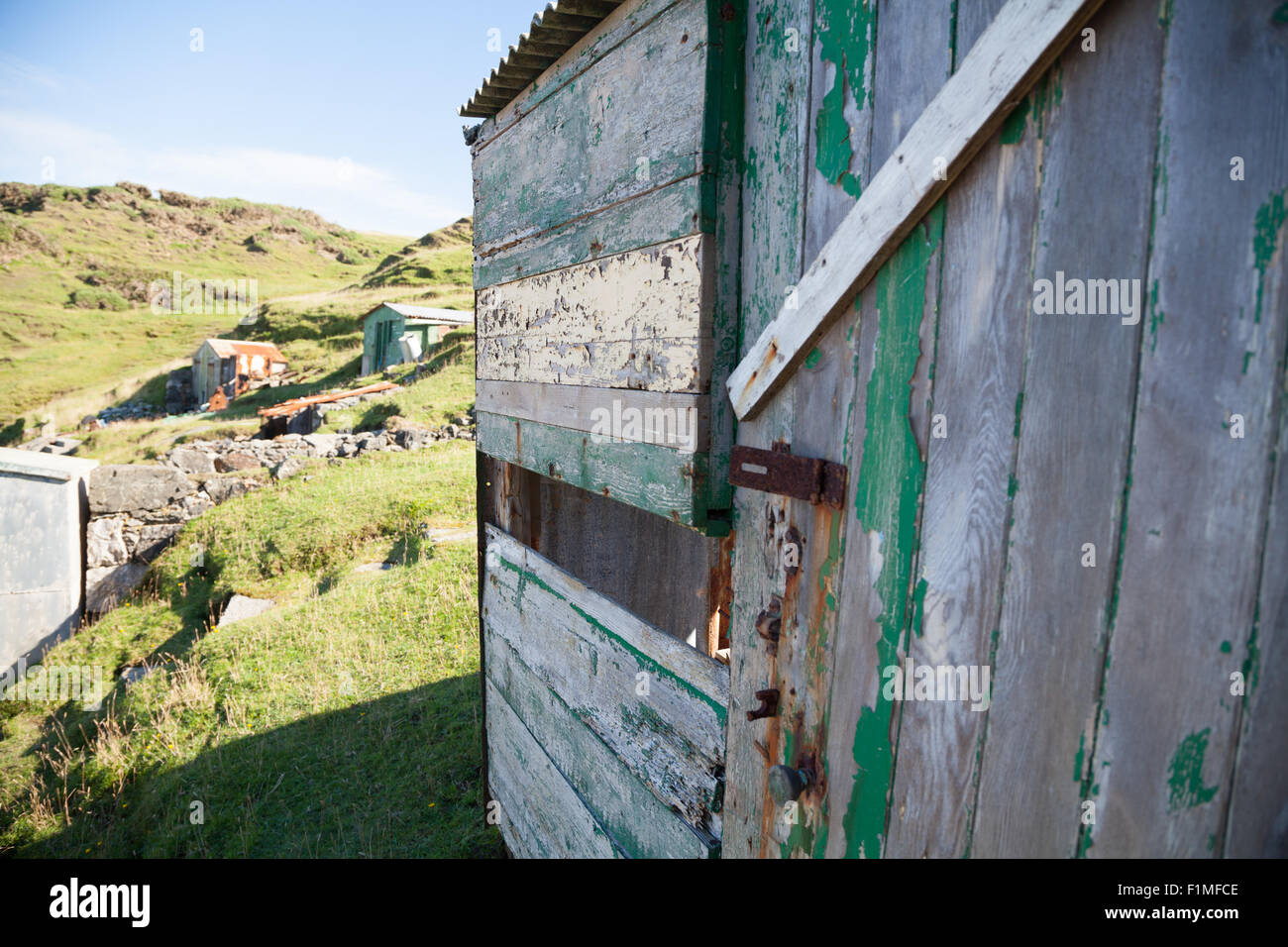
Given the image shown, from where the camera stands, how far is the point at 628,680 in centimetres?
238

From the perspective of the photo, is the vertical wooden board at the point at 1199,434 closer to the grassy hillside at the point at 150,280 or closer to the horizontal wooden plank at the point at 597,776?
the horizontal wooden plank at the point at 597,776

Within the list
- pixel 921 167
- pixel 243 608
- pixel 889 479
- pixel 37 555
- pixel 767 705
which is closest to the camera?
pixel 921 167

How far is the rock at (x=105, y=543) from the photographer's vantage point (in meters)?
9.34

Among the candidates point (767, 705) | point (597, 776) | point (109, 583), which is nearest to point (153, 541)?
point (109, 583)

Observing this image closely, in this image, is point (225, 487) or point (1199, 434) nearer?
point (1199, 434)

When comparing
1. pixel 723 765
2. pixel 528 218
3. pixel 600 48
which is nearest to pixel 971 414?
pixel 723 765

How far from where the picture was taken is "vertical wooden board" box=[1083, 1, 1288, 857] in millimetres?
855

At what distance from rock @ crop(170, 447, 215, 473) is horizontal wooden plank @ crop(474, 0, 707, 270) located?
11.7m

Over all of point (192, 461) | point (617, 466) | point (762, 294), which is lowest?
point (192, 461)

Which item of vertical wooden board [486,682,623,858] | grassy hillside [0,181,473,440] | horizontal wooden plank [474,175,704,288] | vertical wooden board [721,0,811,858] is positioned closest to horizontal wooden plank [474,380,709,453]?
vertical wooden board [721,0,811,858]

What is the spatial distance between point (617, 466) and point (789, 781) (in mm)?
1037

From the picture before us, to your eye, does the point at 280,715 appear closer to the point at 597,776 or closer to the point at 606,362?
the point at 597,776

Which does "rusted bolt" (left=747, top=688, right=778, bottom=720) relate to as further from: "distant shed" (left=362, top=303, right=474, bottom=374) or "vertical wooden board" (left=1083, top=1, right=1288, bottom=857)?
"distant shed" (left=362, top=303, right=474, bottom=374)
